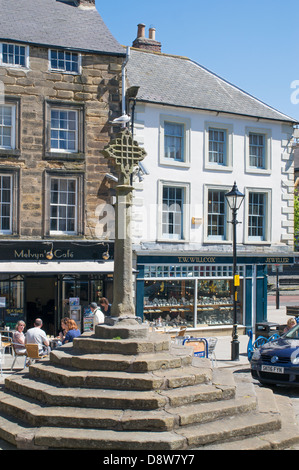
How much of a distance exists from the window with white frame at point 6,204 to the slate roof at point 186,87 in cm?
538

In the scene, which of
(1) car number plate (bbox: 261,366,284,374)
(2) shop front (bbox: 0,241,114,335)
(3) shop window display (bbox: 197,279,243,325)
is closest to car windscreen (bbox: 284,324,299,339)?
(1) car number plate (bbox: 261,366,284,374)

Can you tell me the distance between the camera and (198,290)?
20.7m

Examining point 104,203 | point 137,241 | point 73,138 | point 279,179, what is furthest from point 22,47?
point 279,179

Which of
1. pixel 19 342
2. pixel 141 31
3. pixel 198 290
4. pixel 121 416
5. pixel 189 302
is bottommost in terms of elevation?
pixel 19 342

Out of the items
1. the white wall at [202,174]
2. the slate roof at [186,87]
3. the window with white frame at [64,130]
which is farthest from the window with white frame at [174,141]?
the window with white frame at [64,130]

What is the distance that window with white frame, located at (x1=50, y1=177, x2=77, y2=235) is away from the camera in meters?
18.1

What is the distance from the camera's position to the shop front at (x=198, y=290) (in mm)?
19516

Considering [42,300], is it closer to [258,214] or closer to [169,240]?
[169,240]

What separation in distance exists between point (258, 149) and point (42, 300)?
10121 mm

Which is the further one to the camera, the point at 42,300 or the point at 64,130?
the point at 42,300

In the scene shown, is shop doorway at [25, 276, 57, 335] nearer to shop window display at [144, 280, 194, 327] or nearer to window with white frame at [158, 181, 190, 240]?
shop window display at [144, 280, 194, 327]

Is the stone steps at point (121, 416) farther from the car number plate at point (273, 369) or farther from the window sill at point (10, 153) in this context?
the window sill at point (10, 153)

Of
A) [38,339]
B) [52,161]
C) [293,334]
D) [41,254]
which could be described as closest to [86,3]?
[52,161]

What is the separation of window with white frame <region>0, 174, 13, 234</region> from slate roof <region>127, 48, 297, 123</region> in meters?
5.38
